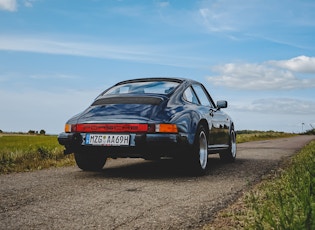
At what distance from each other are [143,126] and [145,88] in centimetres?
114

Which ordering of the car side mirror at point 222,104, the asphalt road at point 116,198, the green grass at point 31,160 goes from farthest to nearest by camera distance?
the car side mirror at point 222,104, the green grass at point 31,160, the asphalt road at point 116,198

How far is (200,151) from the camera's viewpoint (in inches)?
242

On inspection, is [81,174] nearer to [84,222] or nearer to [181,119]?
[181,119]

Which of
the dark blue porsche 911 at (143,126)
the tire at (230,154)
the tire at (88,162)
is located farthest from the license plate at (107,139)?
the tire at (230,154)

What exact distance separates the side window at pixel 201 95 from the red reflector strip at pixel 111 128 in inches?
71.6

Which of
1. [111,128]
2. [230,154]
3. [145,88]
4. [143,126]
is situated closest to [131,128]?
[143,126]

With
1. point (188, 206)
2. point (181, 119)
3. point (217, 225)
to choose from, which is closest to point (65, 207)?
point (188, 206)

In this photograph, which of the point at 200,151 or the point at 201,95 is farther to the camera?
the point at 201,95

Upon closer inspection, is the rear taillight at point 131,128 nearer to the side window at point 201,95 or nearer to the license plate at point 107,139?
the license plate at point 107,139

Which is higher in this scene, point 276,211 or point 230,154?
point 230,154

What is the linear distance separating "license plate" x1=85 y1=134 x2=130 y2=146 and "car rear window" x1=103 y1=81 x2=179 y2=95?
1.05 m

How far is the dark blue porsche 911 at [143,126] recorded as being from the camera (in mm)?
5406

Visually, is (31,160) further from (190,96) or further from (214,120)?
(214,120)

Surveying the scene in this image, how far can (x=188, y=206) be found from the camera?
382 centimetres
